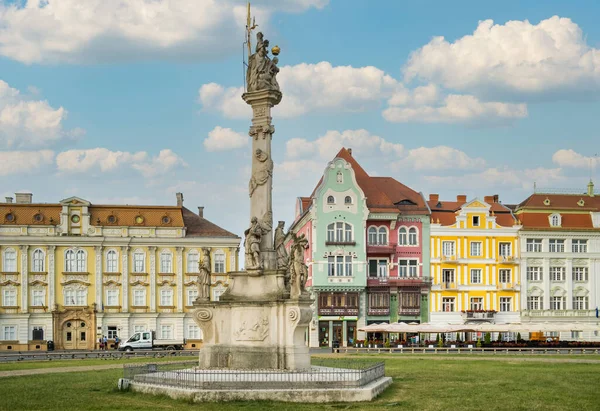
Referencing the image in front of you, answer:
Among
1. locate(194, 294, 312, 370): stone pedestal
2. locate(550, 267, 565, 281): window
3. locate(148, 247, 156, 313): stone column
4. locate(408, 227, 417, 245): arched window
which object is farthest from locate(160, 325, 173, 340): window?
locate(194, 294, 312, 370): stone pedestal

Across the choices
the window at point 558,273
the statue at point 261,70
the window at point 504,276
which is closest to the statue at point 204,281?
the statue at point 261,70

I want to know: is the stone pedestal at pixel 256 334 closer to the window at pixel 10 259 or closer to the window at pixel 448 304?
the window at pixel 10 259

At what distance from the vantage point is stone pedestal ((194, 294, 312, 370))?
1232 inches

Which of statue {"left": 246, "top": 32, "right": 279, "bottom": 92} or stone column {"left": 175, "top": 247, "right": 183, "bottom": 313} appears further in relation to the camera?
stone column {"left": 175, "top": 247, "right": 183, "bottom": 313}

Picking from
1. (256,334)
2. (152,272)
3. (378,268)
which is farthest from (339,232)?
(256,334)

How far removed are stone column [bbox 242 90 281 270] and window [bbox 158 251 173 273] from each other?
4833cm

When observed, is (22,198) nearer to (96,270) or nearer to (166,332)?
(96,270)

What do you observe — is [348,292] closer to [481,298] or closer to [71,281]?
[481,298]

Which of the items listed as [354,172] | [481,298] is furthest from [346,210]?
[481,298]

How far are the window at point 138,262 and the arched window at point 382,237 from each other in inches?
792

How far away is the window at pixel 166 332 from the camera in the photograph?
79.9 metres

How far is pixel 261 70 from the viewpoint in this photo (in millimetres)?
34156

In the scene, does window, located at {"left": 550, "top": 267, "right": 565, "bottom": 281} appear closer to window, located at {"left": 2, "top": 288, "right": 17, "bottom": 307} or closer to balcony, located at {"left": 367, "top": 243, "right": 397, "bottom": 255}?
balcony, located at {"left": 367, "top": 243, "right": 397, "bottom": 255}

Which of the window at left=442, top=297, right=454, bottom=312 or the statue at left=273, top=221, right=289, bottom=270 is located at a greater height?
the statue at left=273, top=221, right=289, bottom=270
